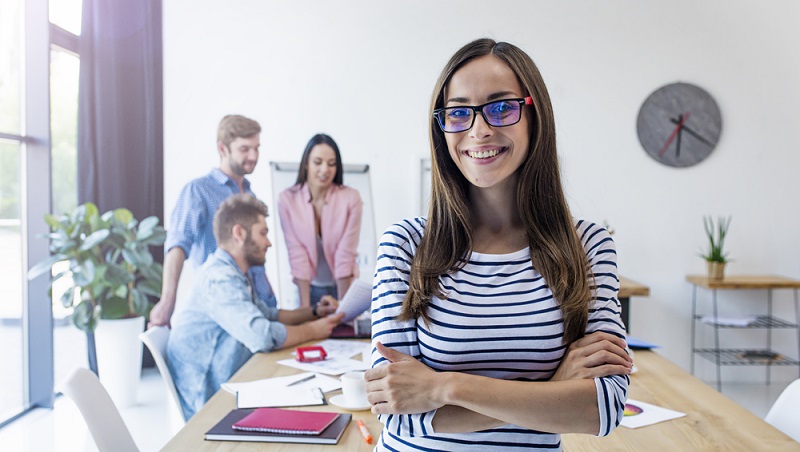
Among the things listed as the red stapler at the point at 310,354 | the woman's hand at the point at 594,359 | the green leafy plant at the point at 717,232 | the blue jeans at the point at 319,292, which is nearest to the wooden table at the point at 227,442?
the red stapler at the point at 310,354

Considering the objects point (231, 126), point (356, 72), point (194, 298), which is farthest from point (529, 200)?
point (356, 72)

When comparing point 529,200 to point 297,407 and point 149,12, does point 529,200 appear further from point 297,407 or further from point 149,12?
point 149,12

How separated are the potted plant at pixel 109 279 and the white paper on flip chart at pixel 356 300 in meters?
1.71

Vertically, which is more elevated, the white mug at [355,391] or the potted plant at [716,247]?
the potted plant at [716,247]

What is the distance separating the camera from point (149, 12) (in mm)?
4164

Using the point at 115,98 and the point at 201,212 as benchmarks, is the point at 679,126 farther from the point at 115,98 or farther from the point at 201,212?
the point at 115,98

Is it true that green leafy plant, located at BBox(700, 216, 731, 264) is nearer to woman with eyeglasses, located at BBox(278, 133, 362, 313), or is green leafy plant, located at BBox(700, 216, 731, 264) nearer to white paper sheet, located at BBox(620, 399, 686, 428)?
woman with eyeglasses, located at BBox(278, 133, 362, 313)

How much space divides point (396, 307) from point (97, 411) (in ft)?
2.96

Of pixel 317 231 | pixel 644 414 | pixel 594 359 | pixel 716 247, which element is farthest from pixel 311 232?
pixel 716 247

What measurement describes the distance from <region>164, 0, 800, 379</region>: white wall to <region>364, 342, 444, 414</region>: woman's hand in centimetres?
329

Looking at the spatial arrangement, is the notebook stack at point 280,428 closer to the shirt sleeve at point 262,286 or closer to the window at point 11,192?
the shirt sleeve at point 262,286

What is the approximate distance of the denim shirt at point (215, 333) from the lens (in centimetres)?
245

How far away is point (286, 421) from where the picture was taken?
156 cm

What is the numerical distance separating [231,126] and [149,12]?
112 centimetres
